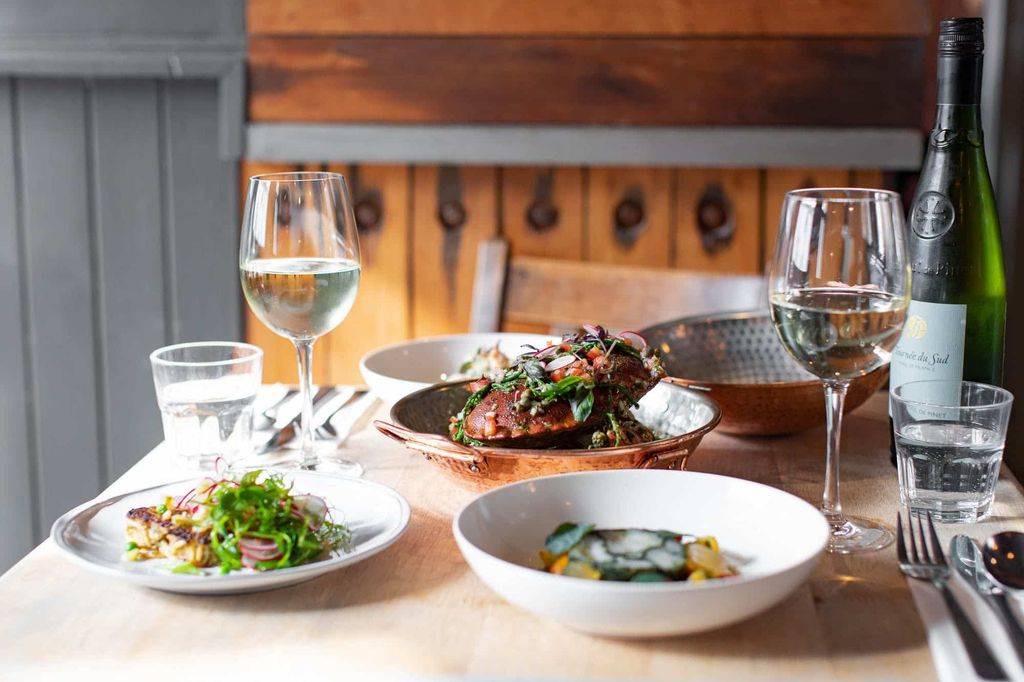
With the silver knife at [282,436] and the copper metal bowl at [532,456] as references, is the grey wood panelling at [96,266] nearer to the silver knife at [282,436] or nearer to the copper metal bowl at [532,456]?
the silver knife at [282,436]

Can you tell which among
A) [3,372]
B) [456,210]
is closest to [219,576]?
[456,210]

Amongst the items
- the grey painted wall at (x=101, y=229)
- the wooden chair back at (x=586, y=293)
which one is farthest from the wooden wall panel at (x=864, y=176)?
the grey painted wall at (x=101, y=229)

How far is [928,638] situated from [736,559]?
128 mm

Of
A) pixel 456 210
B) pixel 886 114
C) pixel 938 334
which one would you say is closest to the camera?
pixel 938 334

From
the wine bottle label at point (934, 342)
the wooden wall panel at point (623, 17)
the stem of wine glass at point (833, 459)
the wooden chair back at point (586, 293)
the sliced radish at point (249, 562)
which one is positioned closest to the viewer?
the sliced radish at point (249, 562)

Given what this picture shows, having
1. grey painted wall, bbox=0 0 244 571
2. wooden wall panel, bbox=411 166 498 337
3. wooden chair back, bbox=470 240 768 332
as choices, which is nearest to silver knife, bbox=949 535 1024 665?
wooden chair back, bbox=470 240 768 332

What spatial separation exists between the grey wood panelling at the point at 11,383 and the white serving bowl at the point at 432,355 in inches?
53.9

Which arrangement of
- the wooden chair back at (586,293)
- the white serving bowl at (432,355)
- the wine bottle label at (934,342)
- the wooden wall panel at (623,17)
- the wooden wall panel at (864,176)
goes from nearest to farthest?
1. the wine bottle label at (934,342)
2. the white serving bowl at (432,355)
3. the wooden chair back at (586,293)
4. the wooden wall panel at (623,17)
5. the wooden wall panel at (864,176)

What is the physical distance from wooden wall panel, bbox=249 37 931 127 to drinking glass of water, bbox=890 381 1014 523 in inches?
50.1

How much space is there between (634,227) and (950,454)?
1359 mm

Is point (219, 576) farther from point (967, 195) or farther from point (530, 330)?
point (530, 330)

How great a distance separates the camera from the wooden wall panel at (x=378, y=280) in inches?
87.8

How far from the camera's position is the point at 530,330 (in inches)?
89.1

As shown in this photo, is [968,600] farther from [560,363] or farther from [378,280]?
[378,280]
